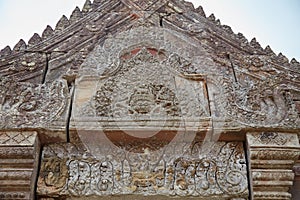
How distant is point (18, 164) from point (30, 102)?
2.49ft

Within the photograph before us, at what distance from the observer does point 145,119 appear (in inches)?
191

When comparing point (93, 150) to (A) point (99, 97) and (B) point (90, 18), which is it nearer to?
(A) point (99, 97)

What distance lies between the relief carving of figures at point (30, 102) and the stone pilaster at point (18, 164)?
15 centimetres

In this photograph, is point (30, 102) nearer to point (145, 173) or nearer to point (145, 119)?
point (145, 119)

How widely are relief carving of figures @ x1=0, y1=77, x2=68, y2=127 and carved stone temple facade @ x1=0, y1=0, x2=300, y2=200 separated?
1cm

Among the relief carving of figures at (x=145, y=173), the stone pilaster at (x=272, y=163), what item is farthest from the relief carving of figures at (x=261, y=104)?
the relief carving of figures at (x=145, y=173)

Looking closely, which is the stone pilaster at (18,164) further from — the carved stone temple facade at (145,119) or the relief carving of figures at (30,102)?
the relief carving of figures at (30,102)

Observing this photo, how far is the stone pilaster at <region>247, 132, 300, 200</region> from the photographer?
455 centimetres

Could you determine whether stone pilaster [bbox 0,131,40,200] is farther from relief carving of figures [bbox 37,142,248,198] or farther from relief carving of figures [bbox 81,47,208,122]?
relief carving of figures [bbox 81,47,208,122]

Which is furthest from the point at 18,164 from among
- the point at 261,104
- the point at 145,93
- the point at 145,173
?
the point at 261,104

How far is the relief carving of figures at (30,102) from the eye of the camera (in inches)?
189

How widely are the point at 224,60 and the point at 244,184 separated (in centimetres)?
160

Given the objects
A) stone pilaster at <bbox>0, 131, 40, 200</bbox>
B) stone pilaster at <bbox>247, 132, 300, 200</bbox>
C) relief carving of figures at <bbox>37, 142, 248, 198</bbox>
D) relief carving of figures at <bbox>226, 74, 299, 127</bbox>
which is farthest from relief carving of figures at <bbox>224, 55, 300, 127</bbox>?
stone pilaster at <bbox>0, 131, 40, 200</bbox>

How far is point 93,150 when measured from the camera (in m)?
4.90
